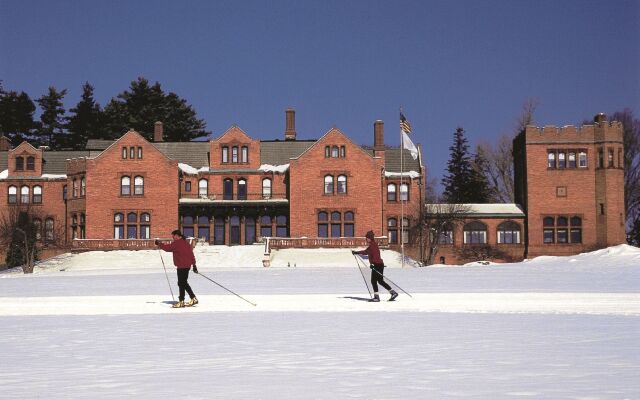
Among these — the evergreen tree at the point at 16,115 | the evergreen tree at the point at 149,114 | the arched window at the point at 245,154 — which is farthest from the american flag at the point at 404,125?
the evergreen tree at the point at 16,115

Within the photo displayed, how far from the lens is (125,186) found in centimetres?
6128

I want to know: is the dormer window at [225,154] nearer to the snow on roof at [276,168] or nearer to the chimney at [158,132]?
the snow on roof at [276,168]

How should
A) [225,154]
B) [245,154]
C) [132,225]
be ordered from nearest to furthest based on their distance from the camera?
[132,225], [245,154], [225,154]

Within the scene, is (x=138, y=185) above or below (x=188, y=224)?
above

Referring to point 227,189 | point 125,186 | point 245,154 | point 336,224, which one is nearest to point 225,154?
point 245,154

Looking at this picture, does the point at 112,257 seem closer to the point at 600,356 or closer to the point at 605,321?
the point at 605,321

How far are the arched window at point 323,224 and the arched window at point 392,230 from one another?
576cm

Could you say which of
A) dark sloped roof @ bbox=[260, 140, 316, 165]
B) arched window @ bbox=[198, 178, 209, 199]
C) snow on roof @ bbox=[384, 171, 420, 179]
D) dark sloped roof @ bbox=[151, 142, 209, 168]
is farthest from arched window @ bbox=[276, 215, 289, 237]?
snow on roof @ bbox=[384, 171, 420, 179]

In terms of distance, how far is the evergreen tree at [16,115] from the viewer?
304ft

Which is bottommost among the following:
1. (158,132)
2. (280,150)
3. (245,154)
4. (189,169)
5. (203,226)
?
(203,226)

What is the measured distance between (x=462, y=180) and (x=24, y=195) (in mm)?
48176

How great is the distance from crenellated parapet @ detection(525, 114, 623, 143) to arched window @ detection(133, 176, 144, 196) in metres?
30.4

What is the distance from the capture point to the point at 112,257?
178 feet

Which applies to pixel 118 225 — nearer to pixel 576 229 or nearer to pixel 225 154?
pixel 225 154
